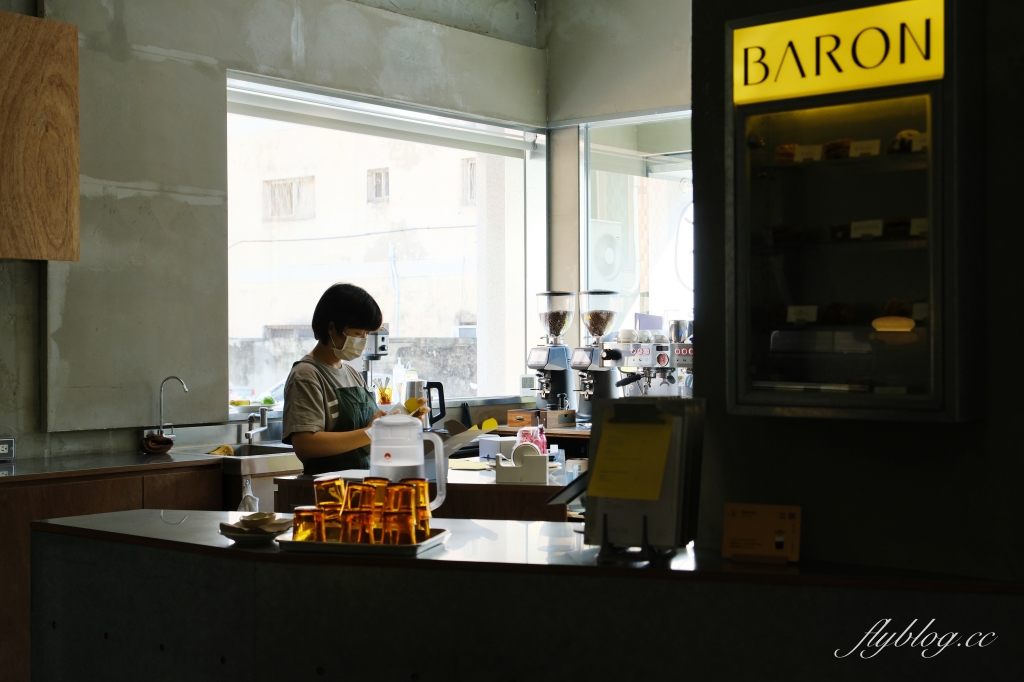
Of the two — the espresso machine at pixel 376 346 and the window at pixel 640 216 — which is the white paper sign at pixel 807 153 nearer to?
the espresso machine at pixel 376 346

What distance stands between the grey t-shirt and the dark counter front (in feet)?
3.44

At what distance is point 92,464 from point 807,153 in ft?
11.0

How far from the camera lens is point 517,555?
2.08 metres

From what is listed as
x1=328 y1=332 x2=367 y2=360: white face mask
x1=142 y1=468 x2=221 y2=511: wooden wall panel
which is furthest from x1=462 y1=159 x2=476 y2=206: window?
x1=328 y1=332 x2=367 y2=360: white face mask

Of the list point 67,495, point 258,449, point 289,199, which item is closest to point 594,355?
point 289,199

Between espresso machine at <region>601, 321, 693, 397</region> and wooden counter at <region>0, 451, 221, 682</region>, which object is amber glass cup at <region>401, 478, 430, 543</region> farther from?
espresso machine at <region>601, 321, 693, 397</region>

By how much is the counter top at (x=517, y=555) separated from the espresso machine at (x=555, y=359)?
12.9 ft

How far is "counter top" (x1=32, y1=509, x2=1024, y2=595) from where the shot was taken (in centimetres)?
184

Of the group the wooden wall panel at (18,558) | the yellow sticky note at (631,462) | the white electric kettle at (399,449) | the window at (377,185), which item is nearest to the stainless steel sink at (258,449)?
the wooden wall panel at (18,558)

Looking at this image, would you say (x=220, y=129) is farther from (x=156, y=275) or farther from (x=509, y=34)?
(x=509, y=34)

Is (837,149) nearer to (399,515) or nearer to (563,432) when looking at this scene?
(399,515)

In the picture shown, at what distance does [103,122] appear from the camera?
4.68 metres

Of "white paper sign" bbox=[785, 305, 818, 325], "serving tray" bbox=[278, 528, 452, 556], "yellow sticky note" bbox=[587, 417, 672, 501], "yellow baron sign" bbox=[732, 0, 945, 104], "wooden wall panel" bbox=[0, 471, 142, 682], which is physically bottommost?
"wooden wall panel" bbox=[0, 471, 142, 682]

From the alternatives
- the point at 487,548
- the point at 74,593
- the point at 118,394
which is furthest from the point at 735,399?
the point at 118,394
